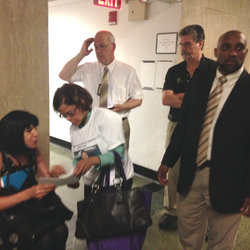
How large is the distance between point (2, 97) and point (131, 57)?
238 cm

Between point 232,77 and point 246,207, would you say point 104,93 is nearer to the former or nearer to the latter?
point 232,77

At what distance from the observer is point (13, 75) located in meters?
1.69

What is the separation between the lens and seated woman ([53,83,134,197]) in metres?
1.46

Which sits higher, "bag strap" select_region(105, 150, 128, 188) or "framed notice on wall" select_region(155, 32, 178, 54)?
"framed notice on wall" select_region(155, 32, 178, 54)

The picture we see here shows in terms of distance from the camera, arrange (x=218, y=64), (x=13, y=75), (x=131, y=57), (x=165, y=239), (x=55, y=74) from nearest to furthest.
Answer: (x=218, y=64)
(x=13, y=75)
(x=165, y=239)
(x=131, y=57)
(x=55, y=74)

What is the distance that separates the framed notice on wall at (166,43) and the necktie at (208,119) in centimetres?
182

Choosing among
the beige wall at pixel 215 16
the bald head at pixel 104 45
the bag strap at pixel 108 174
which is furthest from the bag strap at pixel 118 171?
the beige wall at pixel 215 16

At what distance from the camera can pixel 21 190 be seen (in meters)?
1.44

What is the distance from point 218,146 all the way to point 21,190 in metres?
1.08

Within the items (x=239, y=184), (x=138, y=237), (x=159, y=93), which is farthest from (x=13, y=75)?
(x=159, y=93)

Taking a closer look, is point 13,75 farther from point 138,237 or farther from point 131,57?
point 131,57

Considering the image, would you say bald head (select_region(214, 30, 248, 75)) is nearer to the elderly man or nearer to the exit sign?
the elderly man

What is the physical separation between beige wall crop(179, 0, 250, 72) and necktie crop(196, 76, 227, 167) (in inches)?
52.2

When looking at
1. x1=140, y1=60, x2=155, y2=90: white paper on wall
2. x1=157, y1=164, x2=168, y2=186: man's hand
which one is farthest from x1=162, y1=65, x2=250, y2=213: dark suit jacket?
x1=140, y1=60, x2=155, y2=90: white paper on wall
